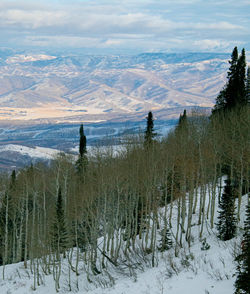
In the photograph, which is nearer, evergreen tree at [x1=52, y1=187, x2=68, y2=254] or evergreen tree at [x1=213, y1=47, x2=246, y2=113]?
evergreen tree at [x1=52, y1=187, x2=68, y2=254]

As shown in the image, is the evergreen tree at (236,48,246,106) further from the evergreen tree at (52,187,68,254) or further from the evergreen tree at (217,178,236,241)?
the evergreen tree at (52,187,68,254)

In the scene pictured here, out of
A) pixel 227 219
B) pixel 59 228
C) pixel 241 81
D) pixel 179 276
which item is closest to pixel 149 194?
pixel 227 219

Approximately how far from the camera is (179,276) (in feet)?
85.1

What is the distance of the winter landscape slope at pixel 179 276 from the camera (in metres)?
23.8

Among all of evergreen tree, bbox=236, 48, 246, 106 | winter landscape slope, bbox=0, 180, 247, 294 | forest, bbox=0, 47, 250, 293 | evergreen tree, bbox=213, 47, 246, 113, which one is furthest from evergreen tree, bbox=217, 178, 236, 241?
evergreen tree, bbox=236, 48, 246, 106

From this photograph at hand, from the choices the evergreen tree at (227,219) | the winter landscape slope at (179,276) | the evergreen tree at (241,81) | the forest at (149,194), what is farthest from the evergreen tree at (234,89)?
the evergreen tree at (227,219)

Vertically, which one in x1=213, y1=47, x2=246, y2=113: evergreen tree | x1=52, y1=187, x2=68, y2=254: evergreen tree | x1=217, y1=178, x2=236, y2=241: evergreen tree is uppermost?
x1=213, y1=47, x2=246, y2=113: evergreen tree

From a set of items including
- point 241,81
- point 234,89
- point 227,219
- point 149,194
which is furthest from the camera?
point 241,81

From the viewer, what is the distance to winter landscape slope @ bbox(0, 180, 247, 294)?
77.9ft

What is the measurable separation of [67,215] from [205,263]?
64.9 ft

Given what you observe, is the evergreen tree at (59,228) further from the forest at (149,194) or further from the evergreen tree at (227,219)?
the evergreen tree at (227,219)

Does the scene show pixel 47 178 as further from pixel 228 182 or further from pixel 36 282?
pixel 228 182

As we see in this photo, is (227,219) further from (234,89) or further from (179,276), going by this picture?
(234,89)

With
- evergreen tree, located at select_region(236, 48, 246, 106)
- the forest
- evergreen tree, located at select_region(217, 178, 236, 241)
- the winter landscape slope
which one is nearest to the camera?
the winter landscape slope
